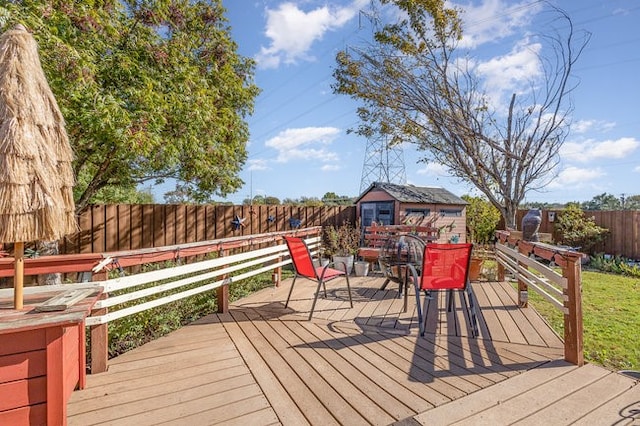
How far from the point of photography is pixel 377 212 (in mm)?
10078

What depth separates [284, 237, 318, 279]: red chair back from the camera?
157 inches

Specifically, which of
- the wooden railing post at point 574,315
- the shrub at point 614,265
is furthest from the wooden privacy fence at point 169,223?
the shrub at point 614,265

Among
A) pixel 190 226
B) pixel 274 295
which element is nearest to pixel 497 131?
pixel 274 295

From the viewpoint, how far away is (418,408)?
1.99 meters

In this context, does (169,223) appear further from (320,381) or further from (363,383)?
(363,383)

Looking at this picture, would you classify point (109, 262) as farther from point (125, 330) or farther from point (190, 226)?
point (190, 226)

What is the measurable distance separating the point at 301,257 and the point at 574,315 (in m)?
2.74

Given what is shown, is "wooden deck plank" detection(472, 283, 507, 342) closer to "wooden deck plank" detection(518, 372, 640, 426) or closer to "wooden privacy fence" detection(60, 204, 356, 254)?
"wooden deck plank" detection(518, 372, 640, 426)

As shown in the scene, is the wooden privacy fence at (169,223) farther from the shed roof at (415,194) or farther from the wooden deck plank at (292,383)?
the wooden deck plank at (292,383)

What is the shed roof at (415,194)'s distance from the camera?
32.6 feet

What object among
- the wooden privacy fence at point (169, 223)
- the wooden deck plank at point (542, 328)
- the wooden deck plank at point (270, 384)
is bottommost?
the wooden deck plank at point (542, 328)

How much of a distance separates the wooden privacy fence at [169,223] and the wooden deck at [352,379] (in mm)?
4140

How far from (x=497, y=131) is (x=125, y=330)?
7.99 metres

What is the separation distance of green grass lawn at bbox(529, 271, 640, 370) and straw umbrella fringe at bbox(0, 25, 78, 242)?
4300mm
